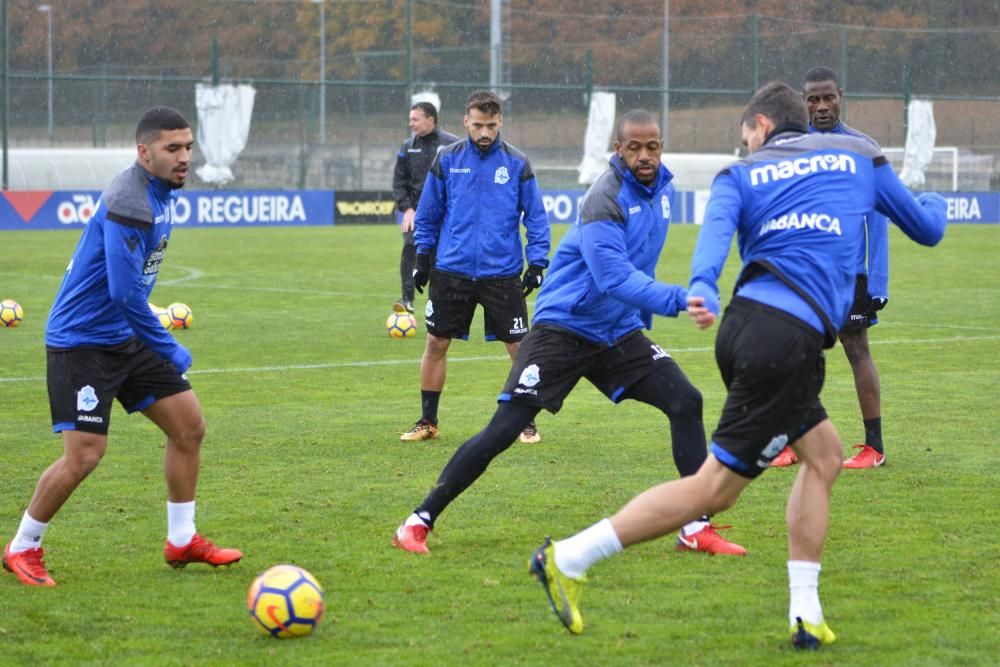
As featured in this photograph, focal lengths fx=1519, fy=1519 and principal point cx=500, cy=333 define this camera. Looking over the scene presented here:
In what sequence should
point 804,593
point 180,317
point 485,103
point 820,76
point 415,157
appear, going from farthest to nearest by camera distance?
point 180,317 → point 415,157 → point 485,103 → point 820,76 → point 804,593

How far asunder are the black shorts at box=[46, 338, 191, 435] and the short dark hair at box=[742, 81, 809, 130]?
8.67 feet

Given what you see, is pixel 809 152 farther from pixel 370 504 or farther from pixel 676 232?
pixel 676 232

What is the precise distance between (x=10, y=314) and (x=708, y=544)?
11.6 m

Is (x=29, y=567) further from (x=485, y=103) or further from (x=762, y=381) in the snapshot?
(x=485, y=103)

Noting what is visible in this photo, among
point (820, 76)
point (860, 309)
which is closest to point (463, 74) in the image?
point (820, 76)

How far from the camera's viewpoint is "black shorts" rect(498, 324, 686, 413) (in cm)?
689

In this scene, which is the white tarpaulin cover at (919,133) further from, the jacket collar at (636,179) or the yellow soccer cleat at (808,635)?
the yellow soccer cleat at (808,635)

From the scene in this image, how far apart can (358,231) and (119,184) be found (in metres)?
27.7

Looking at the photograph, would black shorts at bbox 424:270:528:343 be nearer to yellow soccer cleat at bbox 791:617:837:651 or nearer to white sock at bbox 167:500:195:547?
white sock at bbox 167:500:195:547

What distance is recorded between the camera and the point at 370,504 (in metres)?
7.97

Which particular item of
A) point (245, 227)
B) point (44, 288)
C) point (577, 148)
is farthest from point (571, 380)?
point (577, 148)

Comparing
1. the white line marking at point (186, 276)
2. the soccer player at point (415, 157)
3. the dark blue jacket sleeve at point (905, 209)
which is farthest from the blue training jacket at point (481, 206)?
the white line marking at point (186, 276)

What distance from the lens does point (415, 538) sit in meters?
6.90

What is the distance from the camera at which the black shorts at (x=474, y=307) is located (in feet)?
31.9
